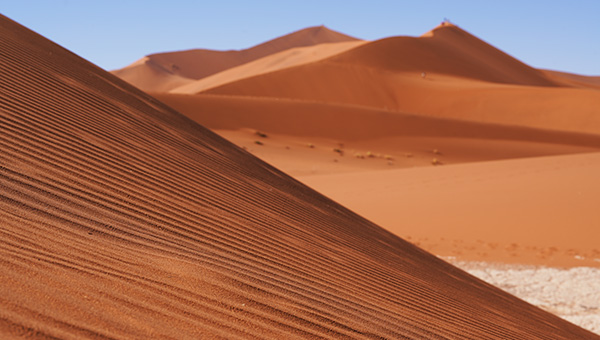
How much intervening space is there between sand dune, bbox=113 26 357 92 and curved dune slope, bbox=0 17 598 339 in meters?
92.2

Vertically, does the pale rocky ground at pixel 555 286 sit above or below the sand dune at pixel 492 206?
below

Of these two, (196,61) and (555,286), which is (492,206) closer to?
(555,286)

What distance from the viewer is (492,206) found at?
15.4m

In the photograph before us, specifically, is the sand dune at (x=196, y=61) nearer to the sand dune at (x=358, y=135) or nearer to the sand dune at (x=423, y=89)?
the sand dune at (x=423, y=89)

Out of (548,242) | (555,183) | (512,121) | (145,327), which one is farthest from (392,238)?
(512,121)

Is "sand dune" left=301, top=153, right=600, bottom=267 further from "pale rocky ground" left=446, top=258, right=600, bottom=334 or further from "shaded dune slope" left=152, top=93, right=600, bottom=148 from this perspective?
"shaded dune slope" left=152, top=93, right=600, bottom=148

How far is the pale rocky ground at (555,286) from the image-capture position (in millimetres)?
8320

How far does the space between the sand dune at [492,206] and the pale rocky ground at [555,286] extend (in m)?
0.76

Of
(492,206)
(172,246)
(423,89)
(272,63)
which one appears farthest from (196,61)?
(172,246)

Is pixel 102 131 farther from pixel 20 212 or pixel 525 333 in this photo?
pixel 525 333

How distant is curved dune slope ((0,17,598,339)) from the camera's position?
110 inches

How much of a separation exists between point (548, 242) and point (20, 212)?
1102 centimetres

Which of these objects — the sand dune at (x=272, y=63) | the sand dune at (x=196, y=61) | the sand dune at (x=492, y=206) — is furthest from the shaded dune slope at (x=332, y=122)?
the sand dune at (x=196, y=61)

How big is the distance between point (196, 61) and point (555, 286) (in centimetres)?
12024
